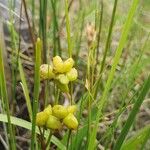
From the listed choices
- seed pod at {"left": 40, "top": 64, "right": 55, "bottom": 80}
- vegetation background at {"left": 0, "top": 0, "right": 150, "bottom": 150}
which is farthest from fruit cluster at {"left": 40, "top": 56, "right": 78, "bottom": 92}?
vegetation background at {"left": 0, "top": 0, "right": 150, "bottom": 150}

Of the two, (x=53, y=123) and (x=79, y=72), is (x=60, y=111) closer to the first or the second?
(x=53, y=123)

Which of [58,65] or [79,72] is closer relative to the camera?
[58,65]

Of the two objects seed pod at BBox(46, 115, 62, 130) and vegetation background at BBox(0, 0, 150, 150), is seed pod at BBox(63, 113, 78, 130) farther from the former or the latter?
vegetation background at BBox(0, 0, 150, 150)

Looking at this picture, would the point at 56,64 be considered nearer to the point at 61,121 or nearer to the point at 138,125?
the point at 61,121

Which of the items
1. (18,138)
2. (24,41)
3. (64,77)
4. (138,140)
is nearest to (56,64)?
(64,77)

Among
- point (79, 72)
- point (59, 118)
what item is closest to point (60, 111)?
point (59, 118)

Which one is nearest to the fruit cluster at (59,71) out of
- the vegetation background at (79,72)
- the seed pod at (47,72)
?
the seed pod at (47,72)

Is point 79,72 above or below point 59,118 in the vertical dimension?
below

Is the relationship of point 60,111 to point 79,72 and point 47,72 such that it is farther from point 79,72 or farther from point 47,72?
point 79,72
